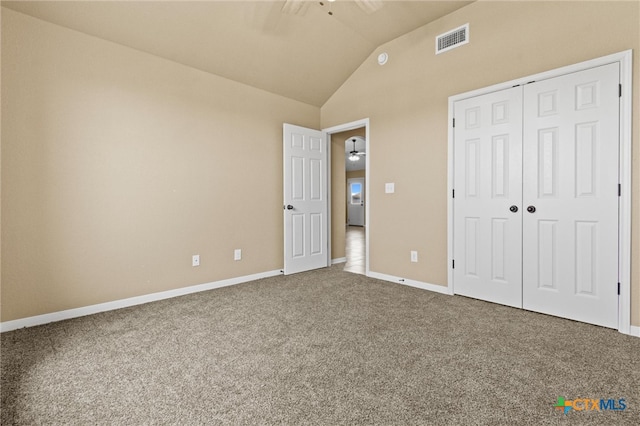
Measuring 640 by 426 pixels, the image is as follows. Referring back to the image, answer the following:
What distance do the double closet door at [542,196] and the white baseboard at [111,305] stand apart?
271 cm

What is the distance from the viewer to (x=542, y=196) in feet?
8.87

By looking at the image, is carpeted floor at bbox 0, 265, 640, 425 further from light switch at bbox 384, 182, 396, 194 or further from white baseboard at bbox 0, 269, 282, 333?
light switch at bbox 384, 182, 396, 194

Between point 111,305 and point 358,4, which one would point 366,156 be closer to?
point 358,4

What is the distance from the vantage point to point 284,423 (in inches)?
54.2

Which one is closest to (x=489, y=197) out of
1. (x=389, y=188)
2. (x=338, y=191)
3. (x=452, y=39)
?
(x=389, y=188)

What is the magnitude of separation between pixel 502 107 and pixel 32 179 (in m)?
4.26

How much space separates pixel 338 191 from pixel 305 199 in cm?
85

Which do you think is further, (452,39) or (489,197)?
(452,39)

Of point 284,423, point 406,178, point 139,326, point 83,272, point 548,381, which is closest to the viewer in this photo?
point 284,423

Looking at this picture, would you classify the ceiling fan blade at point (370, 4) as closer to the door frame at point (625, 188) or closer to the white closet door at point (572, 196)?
the white closet door at point (572, 196)

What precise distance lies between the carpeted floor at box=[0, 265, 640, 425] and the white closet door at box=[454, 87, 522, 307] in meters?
0.33

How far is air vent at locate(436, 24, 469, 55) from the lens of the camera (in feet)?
10.3

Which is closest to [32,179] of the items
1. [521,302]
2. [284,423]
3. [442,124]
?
[284,423]

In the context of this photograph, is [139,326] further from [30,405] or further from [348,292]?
[348,292]
